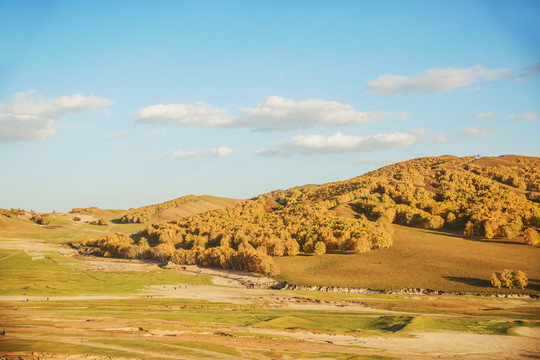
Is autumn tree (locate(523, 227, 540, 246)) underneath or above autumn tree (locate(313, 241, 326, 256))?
above

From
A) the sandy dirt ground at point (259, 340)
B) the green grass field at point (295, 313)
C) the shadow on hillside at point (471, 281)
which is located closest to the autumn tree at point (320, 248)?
the green grass field at point (295, 313)

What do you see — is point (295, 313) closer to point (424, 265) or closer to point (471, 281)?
point (471, 281)

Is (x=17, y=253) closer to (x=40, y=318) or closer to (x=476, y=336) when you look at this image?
(x=40, y=318)

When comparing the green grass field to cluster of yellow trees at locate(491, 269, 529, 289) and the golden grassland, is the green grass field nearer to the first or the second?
the golden grassland

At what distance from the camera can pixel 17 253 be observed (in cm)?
17762

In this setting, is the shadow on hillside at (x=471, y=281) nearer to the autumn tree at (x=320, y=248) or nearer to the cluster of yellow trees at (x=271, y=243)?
the cluster of yellow trees at (x=271, y=243)

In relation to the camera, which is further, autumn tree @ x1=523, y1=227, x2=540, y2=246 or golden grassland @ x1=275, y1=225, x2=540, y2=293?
autumn tree @ x1=523, y1=227, x2=540, y2=246

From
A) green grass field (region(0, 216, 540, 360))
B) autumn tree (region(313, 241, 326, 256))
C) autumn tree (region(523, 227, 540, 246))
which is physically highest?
autumn tree (region(523, 227, 540, 246))

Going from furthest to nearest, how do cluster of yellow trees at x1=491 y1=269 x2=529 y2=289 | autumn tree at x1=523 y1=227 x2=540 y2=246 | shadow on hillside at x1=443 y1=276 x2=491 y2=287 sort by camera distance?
autumn tree at x1=523 y1=227 x2=540 y2=246 → shadow on hillside at x1=443 y1=276 x2=491 y2=287 → cluster of yellow trees at x1=491 y1=269 x2=529 y2=289

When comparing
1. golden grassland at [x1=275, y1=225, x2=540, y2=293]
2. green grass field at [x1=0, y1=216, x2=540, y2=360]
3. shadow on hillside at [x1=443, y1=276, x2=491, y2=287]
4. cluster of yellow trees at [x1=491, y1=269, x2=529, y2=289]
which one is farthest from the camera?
golden grassland at [x1=275, y1=225, x2=540, y2=293]

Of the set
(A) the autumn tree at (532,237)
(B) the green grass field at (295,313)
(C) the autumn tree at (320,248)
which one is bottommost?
(B) the green grass field at (295,313)

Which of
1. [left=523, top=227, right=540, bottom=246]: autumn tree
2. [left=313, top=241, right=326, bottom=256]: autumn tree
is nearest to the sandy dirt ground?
[left=313, top=241, right=326, bottom=256]: autumn tree

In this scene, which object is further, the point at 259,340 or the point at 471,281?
the point at 471,281

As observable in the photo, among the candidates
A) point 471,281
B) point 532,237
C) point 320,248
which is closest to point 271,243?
point 320,248
